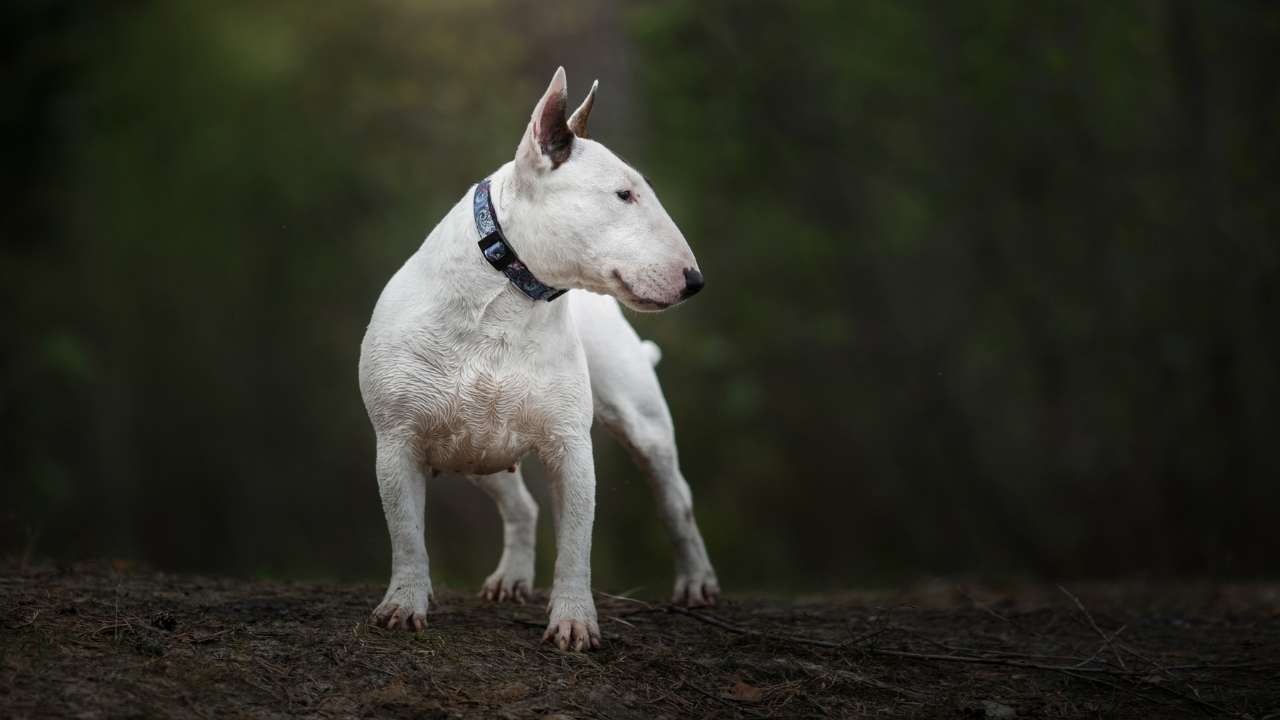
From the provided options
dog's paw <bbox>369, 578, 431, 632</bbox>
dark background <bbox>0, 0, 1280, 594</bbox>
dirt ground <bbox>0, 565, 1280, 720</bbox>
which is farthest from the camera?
dark background <bbox>0, 0, 1280, 594</bbox>

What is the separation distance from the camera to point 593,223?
4.71 metres

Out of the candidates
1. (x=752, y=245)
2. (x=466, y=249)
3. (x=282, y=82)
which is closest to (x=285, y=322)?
(x=282, y=82)

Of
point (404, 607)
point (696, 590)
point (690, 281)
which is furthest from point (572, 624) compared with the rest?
point (696, 590)

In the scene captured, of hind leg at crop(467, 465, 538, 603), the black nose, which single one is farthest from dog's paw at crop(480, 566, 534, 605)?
the black nose

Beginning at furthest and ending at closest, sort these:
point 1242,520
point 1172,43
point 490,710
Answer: point 1172,43, point 1242,520, point 490,710

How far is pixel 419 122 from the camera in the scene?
703 inches

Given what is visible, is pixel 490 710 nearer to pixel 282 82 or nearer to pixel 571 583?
pixel 571 583

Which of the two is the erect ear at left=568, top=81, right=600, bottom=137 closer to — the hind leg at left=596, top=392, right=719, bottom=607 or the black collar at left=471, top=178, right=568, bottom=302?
the black collar at left=471, top=178, right=568, bottom=302

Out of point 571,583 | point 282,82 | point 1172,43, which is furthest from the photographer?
point 282,82

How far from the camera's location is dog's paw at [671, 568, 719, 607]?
612 centimetres

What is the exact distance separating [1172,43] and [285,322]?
11.7 metres

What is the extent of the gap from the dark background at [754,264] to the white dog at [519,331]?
9.12m

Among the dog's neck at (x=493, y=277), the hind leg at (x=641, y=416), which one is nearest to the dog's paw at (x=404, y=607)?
the dog's neck at (x=493, y=277)

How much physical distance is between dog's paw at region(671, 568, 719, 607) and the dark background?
7.97 m
